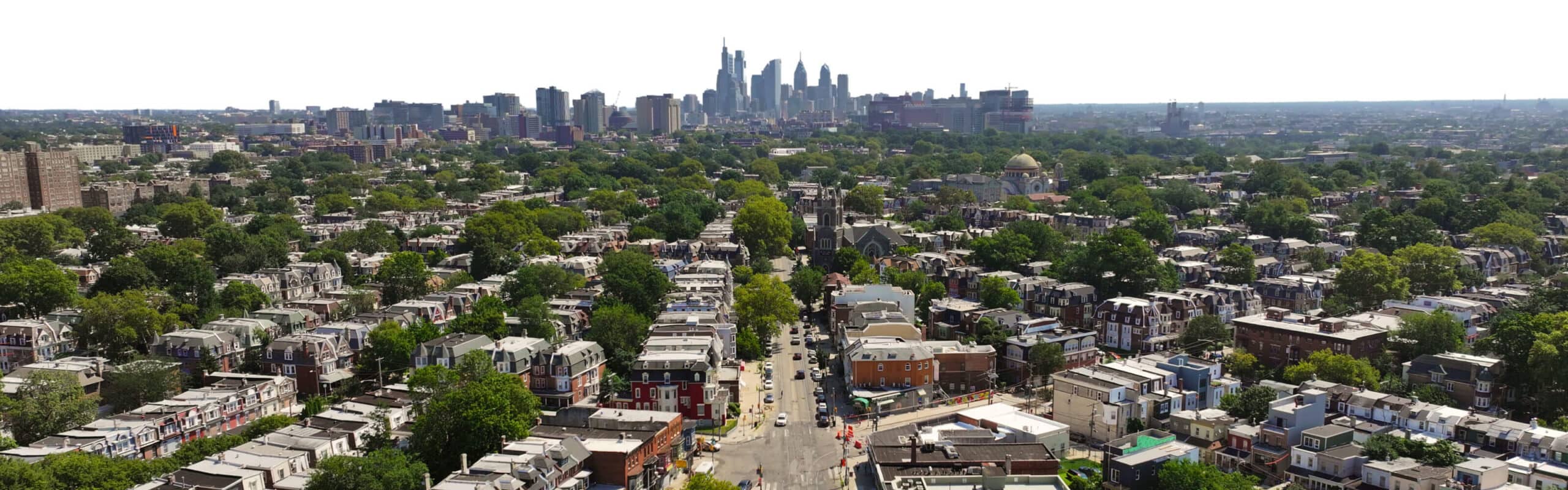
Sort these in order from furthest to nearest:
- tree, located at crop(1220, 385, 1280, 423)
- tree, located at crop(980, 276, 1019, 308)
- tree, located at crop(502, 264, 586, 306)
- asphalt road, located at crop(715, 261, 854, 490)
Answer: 1. tree, located at crop(502, 264, 586, 306)
2. tree, located at crop(980, 276, 1019, 308)
3. tree, located at crop(1220, 385, 1280, 423)
4. asphalt road, located at crop(715, 261, 854, 490)

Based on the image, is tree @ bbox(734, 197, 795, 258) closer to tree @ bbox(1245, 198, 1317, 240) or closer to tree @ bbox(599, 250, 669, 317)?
tree @ bbox(599, 250, 669, 317)

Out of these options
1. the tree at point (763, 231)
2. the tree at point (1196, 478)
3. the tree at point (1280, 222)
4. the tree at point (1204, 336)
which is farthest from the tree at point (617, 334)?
the tree at point (1280, 222)

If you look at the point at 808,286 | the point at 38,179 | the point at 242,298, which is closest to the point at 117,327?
the point at 242,298

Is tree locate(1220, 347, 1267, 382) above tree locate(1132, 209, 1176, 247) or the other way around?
the other way around

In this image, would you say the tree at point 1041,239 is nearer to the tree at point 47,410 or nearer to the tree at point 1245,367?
the tree at point 1245,367

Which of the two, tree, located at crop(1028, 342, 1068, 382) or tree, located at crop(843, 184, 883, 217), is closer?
tree, located at crop(1028, 342, 1068, 382)

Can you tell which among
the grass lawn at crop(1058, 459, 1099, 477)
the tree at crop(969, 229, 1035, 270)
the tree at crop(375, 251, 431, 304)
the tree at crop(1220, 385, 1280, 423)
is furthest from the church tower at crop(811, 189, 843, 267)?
the grass lawn at crop(1058, 459, 1099, 477)

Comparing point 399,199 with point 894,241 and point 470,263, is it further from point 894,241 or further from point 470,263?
point 894,241
